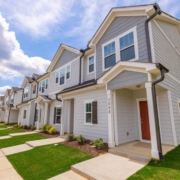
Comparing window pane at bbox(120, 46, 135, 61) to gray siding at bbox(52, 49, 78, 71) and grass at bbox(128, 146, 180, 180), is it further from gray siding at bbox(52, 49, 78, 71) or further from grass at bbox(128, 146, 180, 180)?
gray siding at bbox(52, 49, 78, 71)

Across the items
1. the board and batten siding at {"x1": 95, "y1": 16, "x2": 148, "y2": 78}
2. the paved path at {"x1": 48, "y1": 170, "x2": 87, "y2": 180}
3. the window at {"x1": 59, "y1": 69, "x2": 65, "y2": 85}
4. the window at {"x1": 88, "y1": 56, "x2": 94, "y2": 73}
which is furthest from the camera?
the window at {"x1": 59, "y1": 69, "x2": 65, "y2": 85}

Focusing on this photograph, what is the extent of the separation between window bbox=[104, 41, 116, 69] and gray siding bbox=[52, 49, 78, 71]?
402cm

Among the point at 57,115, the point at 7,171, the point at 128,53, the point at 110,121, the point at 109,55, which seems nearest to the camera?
the point at 7,171

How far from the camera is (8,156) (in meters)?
5.94

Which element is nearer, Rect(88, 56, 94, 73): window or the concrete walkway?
the concrete walkway

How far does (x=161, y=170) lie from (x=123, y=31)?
22.4ft

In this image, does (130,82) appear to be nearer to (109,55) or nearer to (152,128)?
(152,128)

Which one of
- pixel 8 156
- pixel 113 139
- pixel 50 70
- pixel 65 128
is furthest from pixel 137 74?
pixel 50 70

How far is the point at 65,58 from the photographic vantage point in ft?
41.5

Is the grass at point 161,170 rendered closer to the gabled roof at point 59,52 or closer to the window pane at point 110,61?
the window pane at point 110,61

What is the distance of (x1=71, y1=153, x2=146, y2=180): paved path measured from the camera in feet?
12.1

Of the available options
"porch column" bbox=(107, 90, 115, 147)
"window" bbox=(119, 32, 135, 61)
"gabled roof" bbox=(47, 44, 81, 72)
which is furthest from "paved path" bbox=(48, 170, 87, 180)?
"gabled roof" bbox=(47, 44, 81, 72)

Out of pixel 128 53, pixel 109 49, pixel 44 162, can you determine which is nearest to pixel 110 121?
pixel 44 162

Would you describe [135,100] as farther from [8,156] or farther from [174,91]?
[8,156]
